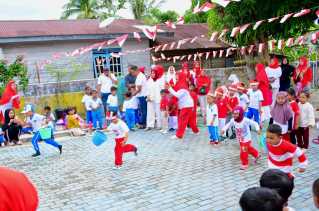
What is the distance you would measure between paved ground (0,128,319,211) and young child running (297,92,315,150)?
11.3 inches

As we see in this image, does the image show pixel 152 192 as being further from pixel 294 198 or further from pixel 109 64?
pixel 109 64

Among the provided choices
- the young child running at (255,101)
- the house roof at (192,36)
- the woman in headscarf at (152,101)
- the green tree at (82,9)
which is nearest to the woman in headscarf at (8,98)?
the woman in headscarf at (152,101)

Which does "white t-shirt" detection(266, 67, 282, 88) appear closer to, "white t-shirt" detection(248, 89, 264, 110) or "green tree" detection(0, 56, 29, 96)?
"white t-shirt" detection(248, 89, 264, 110)

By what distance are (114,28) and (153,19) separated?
10.1 metres

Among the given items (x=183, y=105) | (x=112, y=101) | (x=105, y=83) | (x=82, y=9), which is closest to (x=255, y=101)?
(x=183, y=105)

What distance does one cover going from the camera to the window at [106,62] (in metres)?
17.1

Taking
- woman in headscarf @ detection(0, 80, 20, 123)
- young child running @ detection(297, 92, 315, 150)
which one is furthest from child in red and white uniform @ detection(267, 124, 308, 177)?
woman in headscarf @ detection(0, 80, 20, 123)

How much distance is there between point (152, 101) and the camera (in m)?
11.0

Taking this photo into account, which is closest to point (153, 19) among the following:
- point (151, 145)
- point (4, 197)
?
point (151, 145)

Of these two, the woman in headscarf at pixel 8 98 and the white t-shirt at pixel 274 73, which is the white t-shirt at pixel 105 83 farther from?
the white t-shirt at pixel 274 73

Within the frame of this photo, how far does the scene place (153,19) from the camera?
27.6 meters

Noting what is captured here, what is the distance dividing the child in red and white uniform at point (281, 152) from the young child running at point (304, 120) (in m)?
2.94

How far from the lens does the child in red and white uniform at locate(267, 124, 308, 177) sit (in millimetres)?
4461

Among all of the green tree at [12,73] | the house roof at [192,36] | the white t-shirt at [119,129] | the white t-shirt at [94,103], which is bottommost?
the white t-shirt at [119,129]
